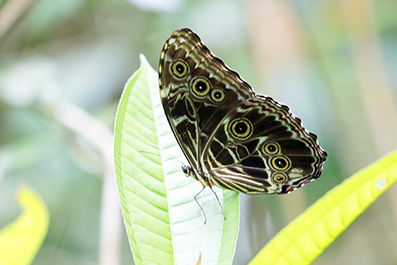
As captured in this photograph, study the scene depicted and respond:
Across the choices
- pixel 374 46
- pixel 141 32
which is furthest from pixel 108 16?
pixel 374 46

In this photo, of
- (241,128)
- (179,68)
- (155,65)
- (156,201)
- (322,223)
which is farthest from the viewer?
(155,65)

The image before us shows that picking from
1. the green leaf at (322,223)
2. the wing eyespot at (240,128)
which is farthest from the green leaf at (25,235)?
the wing eyespot at (240,128)

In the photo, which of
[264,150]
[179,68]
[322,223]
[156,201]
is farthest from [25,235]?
[264,150]

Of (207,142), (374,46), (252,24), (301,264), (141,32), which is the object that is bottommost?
(301,264)

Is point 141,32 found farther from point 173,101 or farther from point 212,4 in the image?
point 173,101

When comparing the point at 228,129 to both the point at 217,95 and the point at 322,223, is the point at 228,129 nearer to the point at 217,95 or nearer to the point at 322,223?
the point at 217,95

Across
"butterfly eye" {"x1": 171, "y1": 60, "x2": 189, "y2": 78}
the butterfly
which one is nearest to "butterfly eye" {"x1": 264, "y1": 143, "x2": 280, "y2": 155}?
the butterfly

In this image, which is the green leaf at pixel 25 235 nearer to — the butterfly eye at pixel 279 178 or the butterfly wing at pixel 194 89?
the butterfly wing at pixel 194 89
